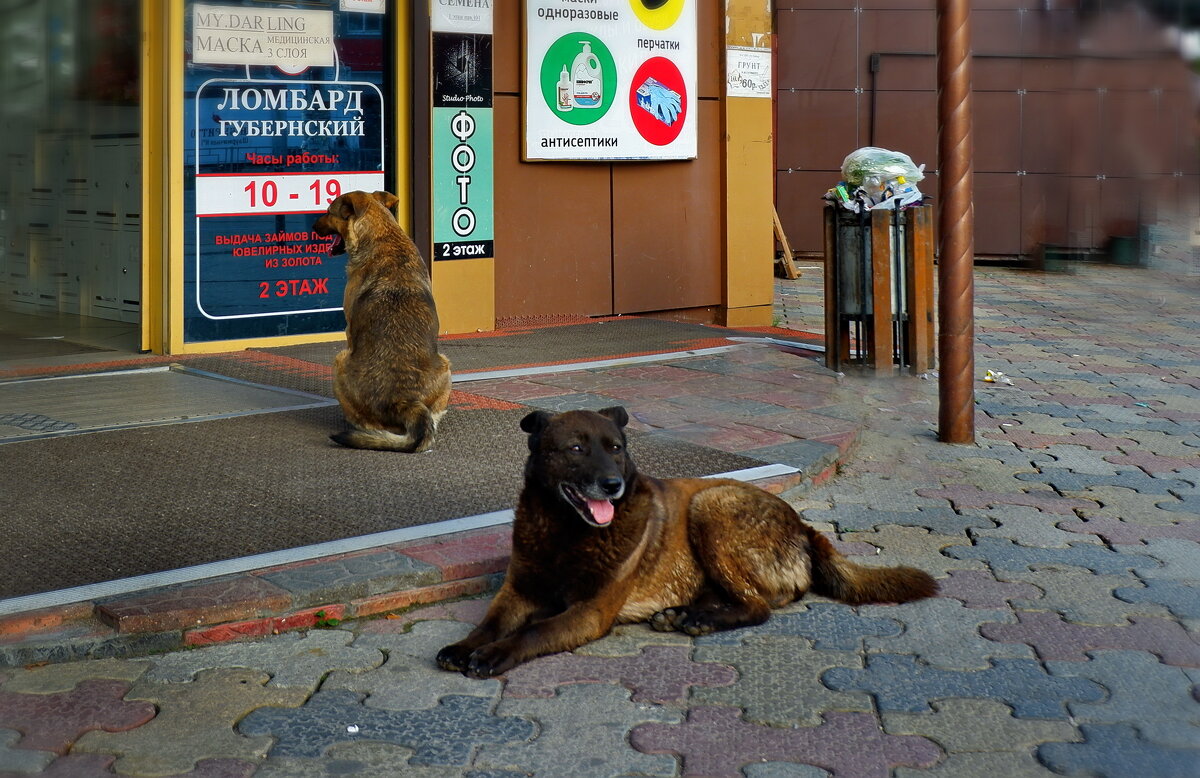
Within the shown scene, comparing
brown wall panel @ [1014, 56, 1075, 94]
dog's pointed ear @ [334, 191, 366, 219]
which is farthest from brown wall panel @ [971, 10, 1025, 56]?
dog's pointed ear @ [334, 191, 366, 219]

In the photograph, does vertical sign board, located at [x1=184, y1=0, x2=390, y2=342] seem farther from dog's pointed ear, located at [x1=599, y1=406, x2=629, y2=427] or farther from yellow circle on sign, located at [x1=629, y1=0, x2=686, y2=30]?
dog's pointed ear, located at [x1=599, y1=406, x2=629, y2=427]

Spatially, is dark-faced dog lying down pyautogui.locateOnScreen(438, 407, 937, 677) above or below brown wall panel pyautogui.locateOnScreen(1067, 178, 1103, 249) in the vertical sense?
below

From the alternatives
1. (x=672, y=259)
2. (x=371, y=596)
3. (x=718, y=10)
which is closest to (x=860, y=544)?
(x=371, y=596)

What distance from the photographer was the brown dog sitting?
22.0 feet

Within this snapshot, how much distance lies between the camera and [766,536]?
4516 mm

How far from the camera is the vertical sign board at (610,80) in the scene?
35.9ft

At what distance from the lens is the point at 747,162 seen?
484 inches

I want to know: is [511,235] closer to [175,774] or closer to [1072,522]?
[1072,522]

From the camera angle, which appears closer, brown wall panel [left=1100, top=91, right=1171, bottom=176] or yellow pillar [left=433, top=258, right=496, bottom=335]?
brown wall panel [left=1100, top=91, right=1171, bottom=176]

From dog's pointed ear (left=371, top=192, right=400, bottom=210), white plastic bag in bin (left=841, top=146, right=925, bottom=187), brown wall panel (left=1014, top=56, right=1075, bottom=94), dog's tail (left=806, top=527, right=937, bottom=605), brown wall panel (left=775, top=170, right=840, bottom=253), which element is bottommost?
dog's tail (left=806, top=527, right=937, bottom=605)

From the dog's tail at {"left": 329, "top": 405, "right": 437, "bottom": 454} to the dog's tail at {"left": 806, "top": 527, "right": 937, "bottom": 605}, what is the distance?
2671mm

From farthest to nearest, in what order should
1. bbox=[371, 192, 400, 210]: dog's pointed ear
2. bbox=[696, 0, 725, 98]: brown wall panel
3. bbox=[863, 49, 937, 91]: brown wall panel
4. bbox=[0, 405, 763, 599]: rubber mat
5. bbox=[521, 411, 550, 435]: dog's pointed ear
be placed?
bbox=[863, 49, 937, 91]: brown wall panel, bbox=[696, 0, 725, 98]: brown wall panel, bbox=[371, 192, 400, 210]: dog's pointed ear, bbox=[0, 405, 763, 599]: rubber mat, bbox=[521, 411, 550, 435]: dog's pointed ear

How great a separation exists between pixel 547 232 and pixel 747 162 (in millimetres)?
2385

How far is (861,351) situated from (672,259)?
296 cm
